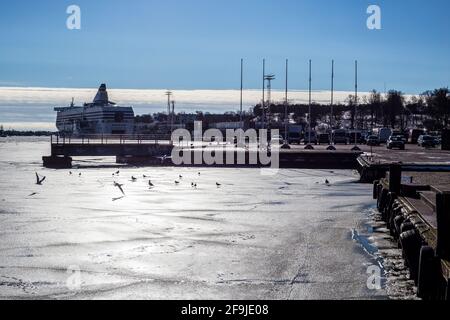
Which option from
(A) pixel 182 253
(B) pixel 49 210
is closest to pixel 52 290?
(A) pixel 182 253

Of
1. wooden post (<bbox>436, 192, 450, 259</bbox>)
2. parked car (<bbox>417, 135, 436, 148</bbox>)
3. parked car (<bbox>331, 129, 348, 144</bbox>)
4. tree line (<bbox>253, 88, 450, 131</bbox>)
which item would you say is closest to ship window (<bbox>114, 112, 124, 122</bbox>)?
tree line (<bbox>253, 88, 450, 131</bbox>)

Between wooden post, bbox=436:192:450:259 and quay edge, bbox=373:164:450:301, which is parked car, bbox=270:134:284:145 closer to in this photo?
quay edge, bbox=373:164:450:301

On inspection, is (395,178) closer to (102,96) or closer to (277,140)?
(277,140)

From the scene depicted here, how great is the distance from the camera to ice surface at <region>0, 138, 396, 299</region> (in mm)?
11492

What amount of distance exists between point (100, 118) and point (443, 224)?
153 metres

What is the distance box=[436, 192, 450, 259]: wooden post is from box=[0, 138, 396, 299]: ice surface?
4.47 feet

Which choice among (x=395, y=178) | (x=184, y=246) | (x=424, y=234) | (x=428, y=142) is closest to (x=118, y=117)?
(x=428, y=142)

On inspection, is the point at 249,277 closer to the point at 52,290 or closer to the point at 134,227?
the point at 52,290

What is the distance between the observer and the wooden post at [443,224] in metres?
9.77

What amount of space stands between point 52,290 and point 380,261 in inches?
264

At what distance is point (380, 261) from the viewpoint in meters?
14.3

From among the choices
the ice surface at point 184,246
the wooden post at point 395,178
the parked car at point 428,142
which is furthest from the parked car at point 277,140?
the wooden post at point 395,178

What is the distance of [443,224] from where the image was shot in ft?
32.5
